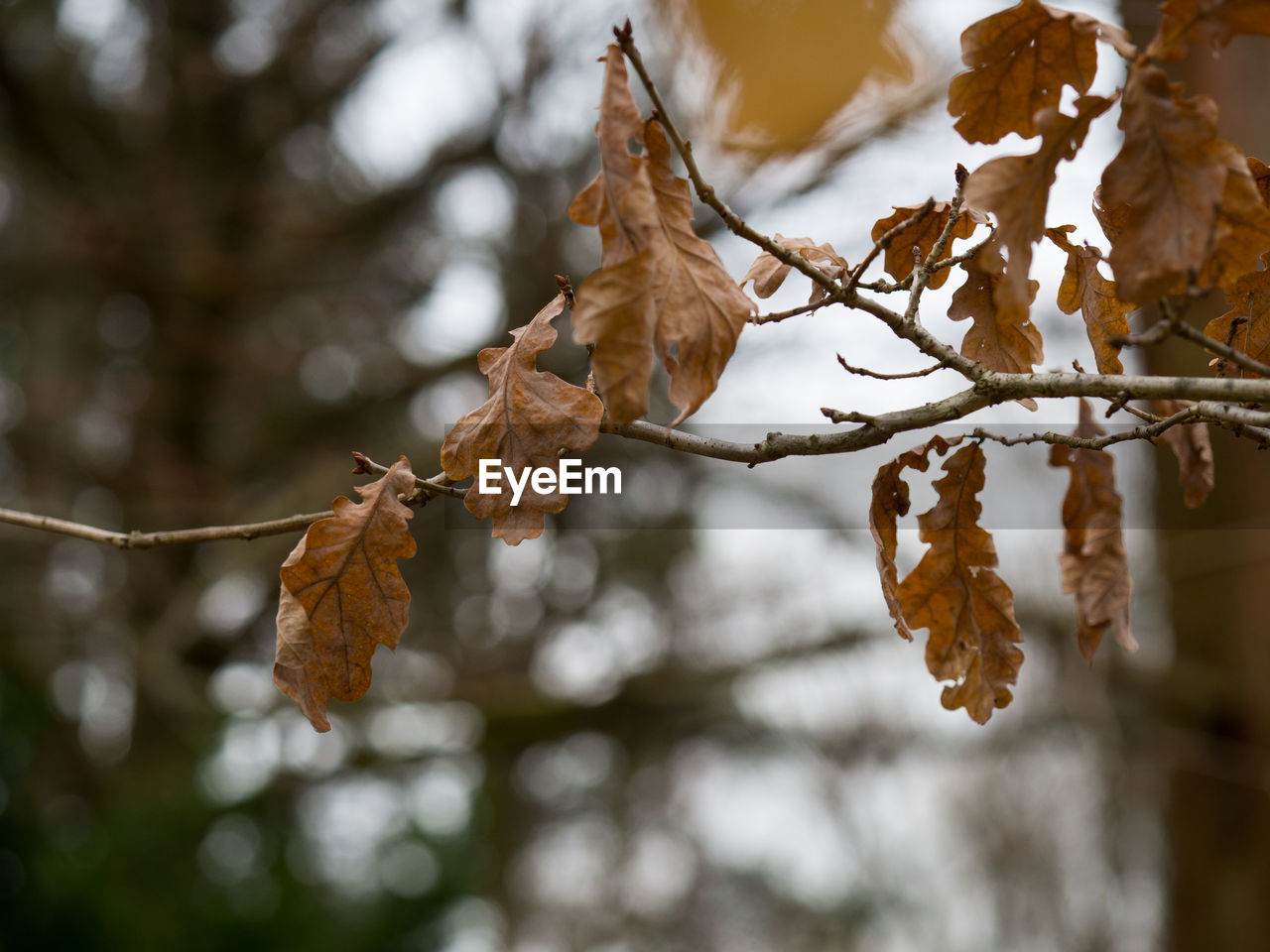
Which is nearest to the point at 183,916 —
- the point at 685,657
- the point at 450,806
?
the point at 450,806

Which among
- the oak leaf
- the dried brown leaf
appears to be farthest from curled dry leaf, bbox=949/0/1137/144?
the dried brown leaf

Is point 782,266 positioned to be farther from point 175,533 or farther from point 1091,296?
point 175,533

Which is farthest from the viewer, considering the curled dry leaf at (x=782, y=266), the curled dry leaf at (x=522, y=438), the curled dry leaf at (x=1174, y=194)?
the curled dry leaf at (x=782, y=266)

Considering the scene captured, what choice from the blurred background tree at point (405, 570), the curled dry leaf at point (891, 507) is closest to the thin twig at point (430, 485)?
the curled dry leaf at point (891, 507)

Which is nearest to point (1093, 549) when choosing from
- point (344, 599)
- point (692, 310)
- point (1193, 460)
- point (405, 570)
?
point (1193, 460)

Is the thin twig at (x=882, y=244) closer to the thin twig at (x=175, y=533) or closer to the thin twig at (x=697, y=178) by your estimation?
the thin twig at (x=697, y=178)

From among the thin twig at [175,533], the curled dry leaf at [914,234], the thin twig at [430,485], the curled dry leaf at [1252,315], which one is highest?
the curled dry leaf at [914,234]
